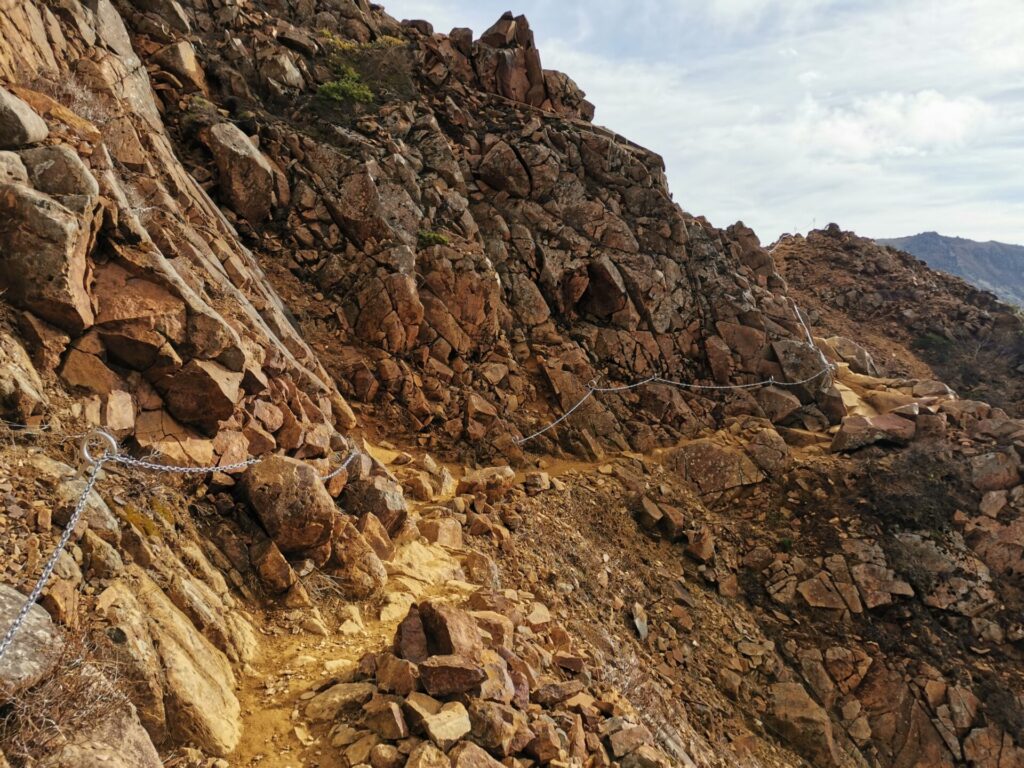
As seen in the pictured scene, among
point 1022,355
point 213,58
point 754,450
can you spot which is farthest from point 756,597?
point 1022,355

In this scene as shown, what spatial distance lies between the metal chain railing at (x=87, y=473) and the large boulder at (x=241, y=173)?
25.2ft

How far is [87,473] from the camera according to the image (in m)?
4.78

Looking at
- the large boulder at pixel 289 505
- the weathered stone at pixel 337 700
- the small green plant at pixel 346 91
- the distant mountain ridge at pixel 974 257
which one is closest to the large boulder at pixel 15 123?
the large boulder at pixel 289 505

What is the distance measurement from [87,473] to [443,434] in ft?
25.2

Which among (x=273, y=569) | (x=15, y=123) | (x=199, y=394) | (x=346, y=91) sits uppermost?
(x=346, y=91)

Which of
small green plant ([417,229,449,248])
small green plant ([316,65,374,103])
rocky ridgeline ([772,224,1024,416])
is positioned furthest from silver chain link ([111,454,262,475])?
rocky ridgeline ([772,224,1024,416])

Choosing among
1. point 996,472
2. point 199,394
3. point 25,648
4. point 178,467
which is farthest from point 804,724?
point 25,648

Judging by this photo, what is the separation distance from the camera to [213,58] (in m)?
14.2

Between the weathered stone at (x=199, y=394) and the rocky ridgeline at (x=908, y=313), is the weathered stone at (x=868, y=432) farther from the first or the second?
the weathered stone at (x=199, y=394)

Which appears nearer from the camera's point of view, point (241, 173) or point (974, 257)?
point (241, 173)

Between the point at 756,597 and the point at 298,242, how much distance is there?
12212 mm

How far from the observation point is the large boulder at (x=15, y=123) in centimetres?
598

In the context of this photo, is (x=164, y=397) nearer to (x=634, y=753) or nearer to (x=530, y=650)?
(x=530, y=650)

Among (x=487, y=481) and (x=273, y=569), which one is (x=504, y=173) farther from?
(x=273, y=569)
